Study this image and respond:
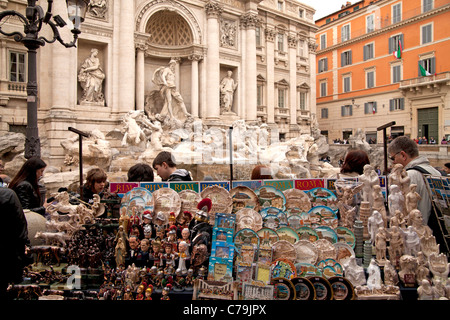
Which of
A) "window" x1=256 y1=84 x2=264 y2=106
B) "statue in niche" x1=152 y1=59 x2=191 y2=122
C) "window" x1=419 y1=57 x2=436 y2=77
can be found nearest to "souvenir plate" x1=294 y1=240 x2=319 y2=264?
"statue in niche" x1=152 y1=59 x2=191 y2=122

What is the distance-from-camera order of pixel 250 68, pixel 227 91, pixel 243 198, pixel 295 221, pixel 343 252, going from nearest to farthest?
pixel 343 252 < pixel 295 221 < pixel 243 198 < pixel 227 91 < pixel 250 68

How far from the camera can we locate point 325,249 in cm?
309

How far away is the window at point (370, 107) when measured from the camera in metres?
28.6

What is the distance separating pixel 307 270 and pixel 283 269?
0.21 m

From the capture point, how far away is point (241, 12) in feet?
68.0

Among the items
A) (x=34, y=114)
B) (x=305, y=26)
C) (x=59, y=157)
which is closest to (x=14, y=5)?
(x=59, y=157)

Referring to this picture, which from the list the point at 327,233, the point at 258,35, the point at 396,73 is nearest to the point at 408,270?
the point at 327,233

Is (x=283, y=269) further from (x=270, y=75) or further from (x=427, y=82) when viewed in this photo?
(x=427, y=82)

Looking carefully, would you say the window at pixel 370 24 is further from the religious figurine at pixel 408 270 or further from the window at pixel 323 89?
the religious figurine at pixel 408 270

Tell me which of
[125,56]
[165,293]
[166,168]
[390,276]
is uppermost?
[125,56]

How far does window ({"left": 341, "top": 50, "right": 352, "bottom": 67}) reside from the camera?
3067 centimetres

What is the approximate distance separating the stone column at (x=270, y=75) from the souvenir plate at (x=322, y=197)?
19127 mm
